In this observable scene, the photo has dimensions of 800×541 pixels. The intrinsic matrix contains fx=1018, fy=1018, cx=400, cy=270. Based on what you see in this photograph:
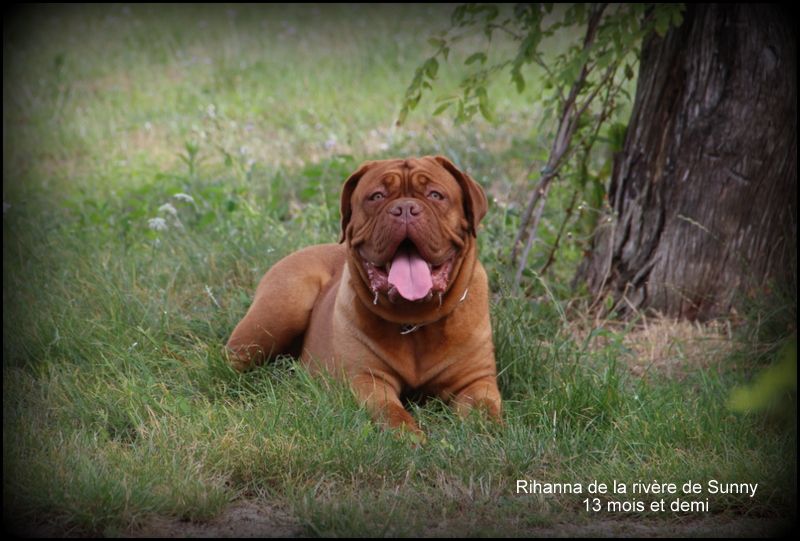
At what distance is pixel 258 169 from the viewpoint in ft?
26.5

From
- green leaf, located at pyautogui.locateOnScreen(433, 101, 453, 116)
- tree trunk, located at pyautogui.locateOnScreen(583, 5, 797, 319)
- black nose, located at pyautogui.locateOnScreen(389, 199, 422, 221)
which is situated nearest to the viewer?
black nose, located at pyautogui.locateOnScreen(389, 199, 422, 221)

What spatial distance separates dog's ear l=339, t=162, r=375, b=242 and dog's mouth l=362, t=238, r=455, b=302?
25 centimetres

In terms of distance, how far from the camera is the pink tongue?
415 cm

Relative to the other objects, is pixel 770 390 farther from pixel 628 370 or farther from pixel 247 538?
pixel 628 370

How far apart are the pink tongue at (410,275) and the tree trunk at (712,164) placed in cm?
181

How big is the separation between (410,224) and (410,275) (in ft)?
0.76

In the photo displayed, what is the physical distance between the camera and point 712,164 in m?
5.42

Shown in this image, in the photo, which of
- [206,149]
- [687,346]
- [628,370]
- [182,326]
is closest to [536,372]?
[628,370]

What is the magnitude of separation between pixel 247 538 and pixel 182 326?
2.16m

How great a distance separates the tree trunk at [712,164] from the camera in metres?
5.30

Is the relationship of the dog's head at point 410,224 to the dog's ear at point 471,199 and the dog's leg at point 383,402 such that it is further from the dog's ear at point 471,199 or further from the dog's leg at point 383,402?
the dog's leg at point 383,402

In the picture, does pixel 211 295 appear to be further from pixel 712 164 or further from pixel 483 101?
pixel 712 164

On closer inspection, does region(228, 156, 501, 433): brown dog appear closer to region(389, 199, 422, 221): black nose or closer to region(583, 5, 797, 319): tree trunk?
region(389, 199, 422, 221): black nose

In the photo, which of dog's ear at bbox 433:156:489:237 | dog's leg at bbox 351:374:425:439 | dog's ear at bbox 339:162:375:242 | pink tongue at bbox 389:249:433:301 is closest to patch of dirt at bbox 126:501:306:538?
dog's leg at bbox 351:374:425:439
